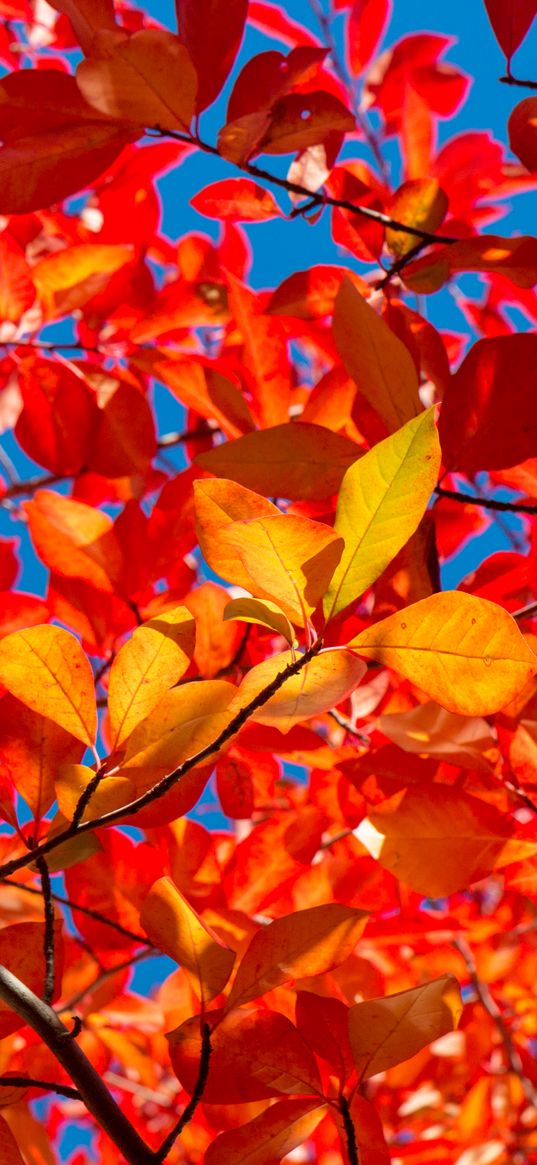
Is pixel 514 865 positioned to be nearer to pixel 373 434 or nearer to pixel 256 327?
pixel 373 434

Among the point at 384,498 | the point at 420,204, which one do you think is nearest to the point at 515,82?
the point at 420,204

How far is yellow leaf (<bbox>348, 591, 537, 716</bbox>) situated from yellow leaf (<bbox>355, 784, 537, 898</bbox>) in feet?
0.76

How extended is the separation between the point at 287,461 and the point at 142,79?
Answer: 0.95 ft

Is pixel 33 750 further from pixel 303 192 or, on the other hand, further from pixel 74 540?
pixel 303 192

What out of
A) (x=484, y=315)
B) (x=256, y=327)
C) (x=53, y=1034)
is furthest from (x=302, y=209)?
(x=53, y=1034)

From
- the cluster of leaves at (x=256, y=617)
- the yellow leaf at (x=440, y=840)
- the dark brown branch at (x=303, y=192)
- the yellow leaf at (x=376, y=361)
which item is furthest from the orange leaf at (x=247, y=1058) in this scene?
the dark brown branch at (x=303, y=192)

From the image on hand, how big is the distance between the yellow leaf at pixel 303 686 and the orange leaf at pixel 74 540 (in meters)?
0.42

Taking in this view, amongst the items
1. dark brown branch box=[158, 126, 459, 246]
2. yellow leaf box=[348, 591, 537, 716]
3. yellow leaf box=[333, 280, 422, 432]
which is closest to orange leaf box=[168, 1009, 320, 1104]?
yellow leaf box=[348, 591, 537, 716]

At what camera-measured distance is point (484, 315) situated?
3.82 ft

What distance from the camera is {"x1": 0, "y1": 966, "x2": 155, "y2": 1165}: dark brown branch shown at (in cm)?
49

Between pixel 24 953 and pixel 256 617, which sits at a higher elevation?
pixel 256 617

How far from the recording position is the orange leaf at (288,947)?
0.56m

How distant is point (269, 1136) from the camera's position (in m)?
0.56

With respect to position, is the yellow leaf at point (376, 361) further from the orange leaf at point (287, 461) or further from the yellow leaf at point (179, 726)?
the yellow leaf at point (179, 726)
